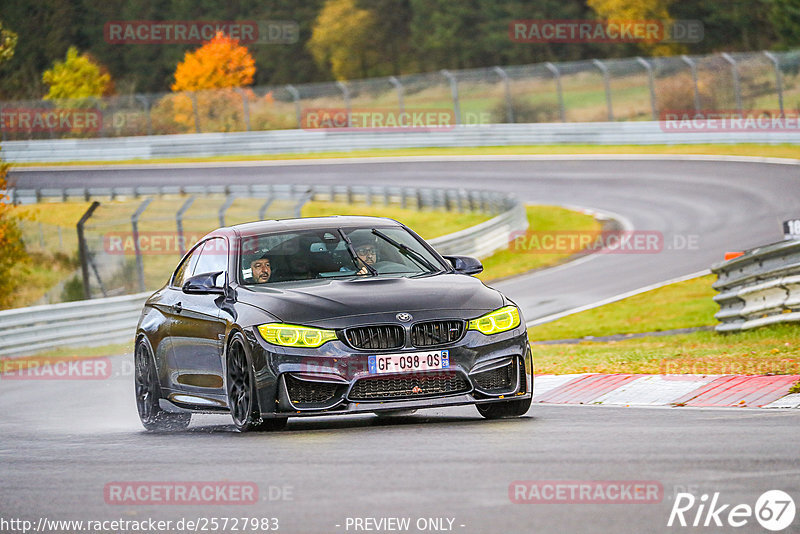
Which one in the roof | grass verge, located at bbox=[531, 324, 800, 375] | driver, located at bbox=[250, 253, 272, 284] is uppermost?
the roof

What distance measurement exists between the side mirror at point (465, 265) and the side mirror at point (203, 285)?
181 centimetres

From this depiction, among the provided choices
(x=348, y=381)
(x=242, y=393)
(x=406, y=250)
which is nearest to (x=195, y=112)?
(x=406, y=250)

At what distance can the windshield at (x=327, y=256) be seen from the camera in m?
10.1

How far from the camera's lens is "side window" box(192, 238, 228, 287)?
1038cm

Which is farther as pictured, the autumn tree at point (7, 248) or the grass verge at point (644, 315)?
the autumn tree at point (7, 248)

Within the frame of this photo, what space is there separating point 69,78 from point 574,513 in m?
77.8

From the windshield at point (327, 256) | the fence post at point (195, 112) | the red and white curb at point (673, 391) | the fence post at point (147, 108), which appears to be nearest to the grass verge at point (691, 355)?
the red and white curb at point (673, 391)

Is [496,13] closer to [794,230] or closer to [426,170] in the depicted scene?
[426,170]

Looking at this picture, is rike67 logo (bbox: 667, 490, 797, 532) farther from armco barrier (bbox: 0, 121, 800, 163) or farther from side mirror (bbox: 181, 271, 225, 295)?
armco barrier (bbox: 0, 121, 800, 163)

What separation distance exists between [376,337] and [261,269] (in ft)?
4.80

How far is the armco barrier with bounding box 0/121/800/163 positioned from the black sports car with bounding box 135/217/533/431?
33402 mm

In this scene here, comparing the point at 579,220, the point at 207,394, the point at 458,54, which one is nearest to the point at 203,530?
the point at 207,394

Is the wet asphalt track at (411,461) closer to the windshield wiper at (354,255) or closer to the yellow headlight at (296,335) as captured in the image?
the yellow headlight at (296,335)

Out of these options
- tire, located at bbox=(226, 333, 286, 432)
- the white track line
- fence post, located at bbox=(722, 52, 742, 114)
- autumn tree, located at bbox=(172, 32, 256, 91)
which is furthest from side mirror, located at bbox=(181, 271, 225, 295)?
autumn tree, located at bbox=(172, 32, 256, 91)
